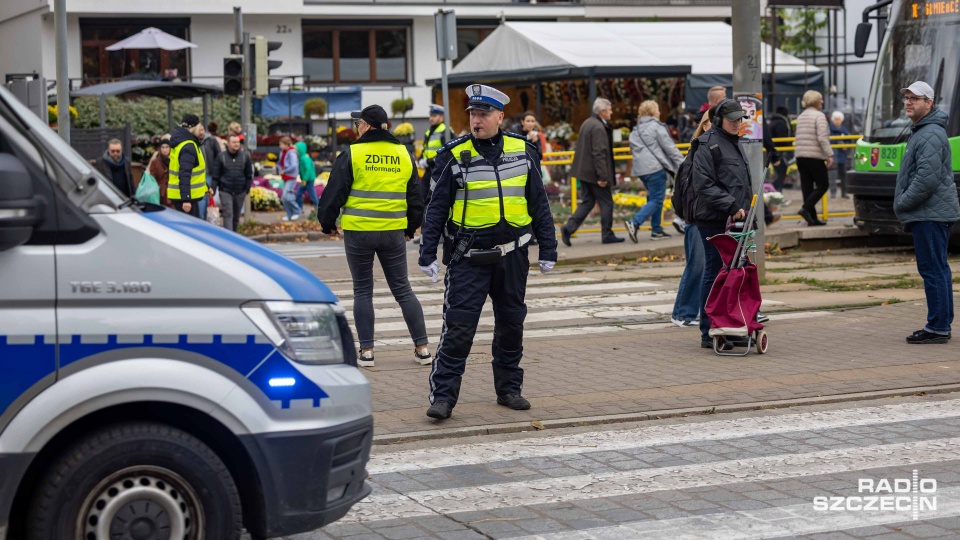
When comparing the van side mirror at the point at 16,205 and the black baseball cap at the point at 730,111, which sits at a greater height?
the black baseball cap at the point at 730,111

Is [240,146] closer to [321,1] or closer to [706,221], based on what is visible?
[706,221]

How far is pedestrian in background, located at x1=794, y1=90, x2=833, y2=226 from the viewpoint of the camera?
18891mm

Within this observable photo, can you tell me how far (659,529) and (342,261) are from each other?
13.1m

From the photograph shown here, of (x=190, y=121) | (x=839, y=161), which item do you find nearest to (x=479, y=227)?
(x=190, y=121)

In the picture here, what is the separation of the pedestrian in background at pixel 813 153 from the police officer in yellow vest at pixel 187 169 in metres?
8.30

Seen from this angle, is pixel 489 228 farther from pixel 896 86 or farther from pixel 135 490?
pixel 896 86

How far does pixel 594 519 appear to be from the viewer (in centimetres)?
571

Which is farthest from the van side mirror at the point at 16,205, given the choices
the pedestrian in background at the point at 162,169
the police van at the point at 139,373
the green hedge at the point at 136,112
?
the green hedge at the point at 136,112

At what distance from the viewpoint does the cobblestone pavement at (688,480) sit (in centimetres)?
557

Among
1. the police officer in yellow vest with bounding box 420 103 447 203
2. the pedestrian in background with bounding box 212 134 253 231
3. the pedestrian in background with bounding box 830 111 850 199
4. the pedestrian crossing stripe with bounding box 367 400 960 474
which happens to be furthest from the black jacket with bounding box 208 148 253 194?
the pedestrian crossing stripe with bounding box 367 400 960 474

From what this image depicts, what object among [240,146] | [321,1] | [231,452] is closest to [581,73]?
[240,146]

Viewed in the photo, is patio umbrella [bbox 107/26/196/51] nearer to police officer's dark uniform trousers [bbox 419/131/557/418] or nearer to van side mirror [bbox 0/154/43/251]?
police officer's dark uniform trousers [bbox 419/131/557/418]

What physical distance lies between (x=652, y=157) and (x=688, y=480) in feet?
36.8

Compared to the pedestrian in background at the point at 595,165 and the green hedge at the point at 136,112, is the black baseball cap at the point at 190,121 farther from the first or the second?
the green hedge at the point at 136,112
